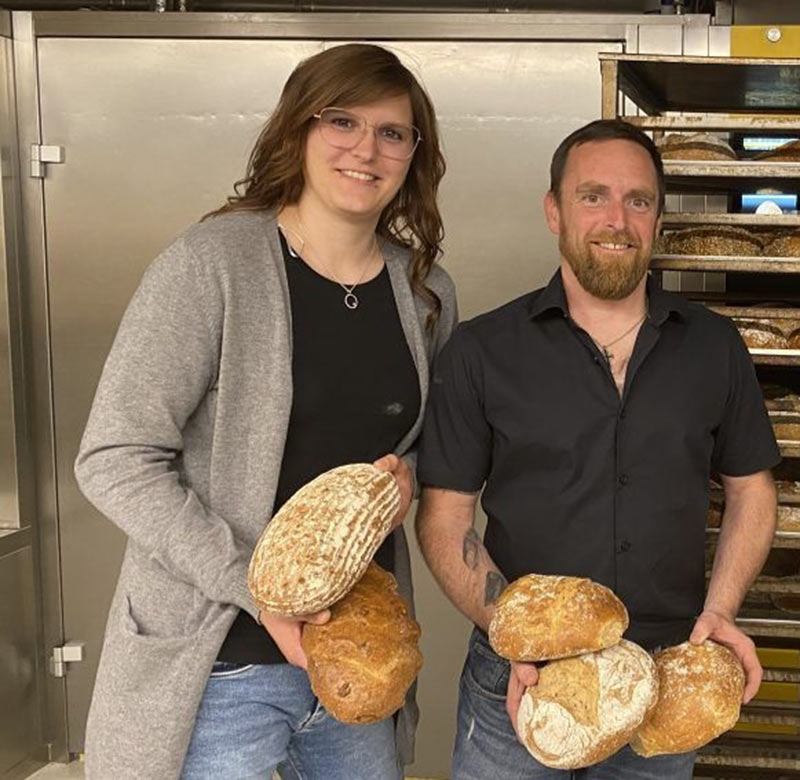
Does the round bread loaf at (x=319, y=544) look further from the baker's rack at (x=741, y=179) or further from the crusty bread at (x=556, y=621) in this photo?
the baker's rack at (x=741, y=179)

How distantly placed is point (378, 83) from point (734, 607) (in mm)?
882

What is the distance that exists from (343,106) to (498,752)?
949 mm

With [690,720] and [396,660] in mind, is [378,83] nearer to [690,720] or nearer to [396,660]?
[396,660]

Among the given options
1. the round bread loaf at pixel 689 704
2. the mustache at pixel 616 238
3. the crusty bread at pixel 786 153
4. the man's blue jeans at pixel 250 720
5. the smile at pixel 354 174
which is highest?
the crusty bread at pixel 786 153

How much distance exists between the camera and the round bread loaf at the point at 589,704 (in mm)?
1086

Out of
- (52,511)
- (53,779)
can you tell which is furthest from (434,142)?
(53,779)

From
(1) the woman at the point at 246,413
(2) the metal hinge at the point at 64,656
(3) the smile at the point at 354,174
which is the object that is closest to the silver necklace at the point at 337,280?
(1) the woman at the point at 246,413

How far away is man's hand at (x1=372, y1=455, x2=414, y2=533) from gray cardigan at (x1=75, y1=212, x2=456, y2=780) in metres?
0.16

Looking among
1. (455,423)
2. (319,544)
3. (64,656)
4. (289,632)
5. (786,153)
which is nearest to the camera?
(319,544)

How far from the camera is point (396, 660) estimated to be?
1112mm

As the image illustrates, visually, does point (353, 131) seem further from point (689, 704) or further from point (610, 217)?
point (689, 704)

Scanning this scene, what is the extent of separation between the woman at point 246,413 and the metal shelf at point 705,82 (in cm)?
54

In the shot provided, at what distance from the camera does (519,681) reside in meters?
1.18

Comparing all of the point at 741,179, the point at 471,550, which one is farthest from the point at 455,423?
the point at 741,179
